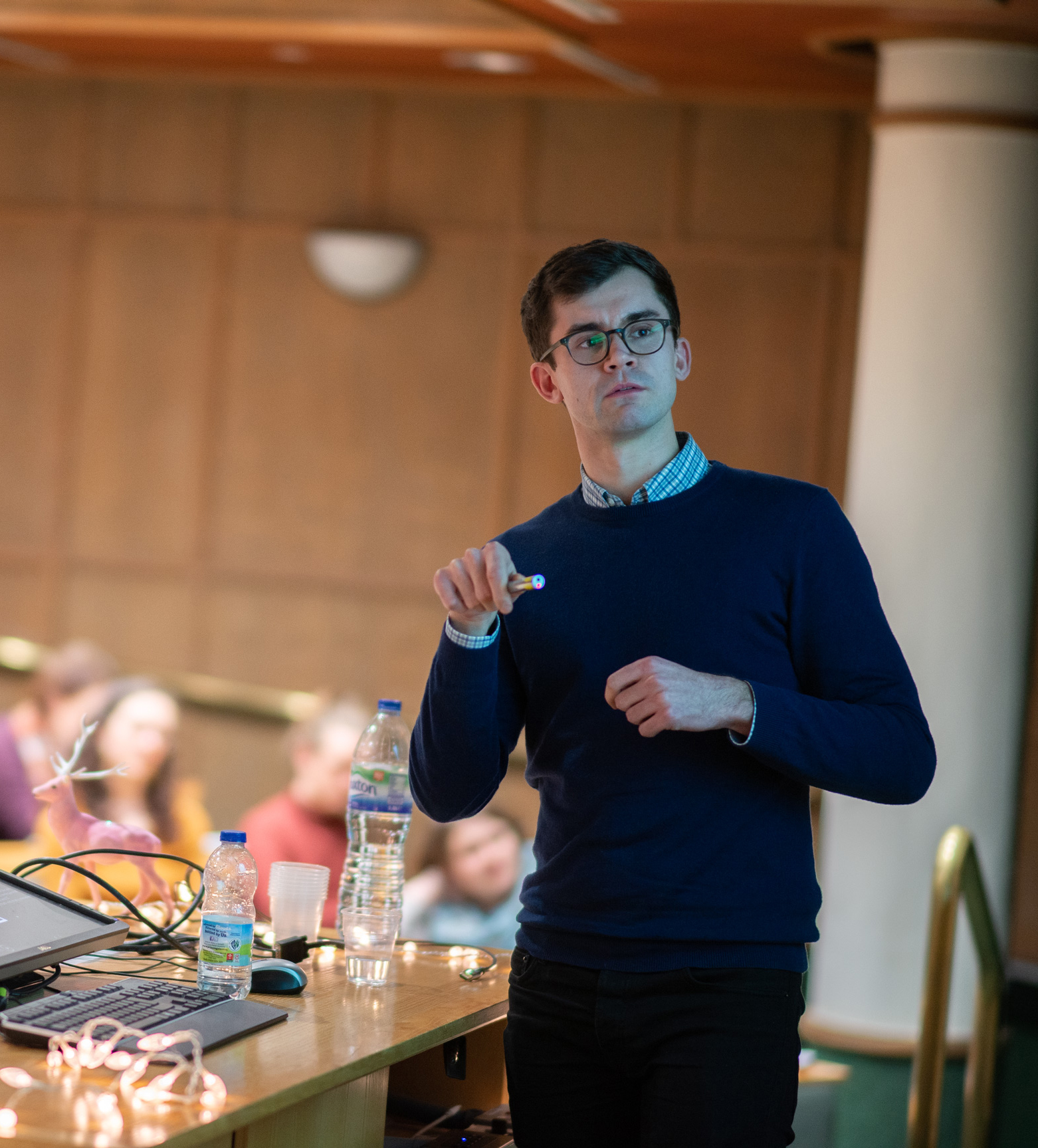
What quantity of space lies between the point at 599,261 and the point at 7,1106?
1.11 m

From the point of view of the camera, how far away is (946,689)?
443 centimetres

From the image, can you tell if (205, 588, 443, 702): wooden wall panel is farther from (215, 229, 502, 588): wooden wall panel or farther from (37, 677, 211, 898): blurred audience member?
(37, 677, 211, 898): blurred audience member

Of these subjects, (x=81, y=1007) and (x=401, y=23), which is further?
(x=401, y=23)

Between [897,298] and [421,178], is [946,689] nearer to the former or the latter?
[897,298]

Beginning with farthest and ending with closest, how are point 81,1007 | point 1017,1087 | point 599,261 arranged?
point 1017,1087, point 599,261, point 81,1007

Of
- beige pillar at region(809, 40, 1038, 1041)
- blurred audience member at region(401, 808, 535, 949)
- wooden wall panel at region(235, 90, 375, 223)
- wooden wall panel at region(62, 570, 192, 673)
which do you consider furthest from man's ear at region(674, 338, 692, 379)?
wooden wall panel at region(62, 570, 192, 673)

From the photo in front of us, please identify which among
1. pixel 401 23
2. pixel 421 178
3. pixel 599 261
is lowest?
pixel 599 261

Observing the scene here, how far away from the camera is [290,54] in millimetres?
5469

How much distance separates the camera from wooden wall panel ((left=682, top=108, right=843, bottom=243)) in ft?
17.8

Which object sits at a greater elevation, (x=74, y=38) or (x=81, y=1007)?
(x=74, y=38)

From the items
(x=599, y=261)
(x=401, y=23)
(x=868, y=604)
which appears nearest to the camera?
(x=868, y=604)

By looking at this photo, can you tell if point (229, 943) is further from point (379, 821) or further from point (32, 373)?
point (32, 373)

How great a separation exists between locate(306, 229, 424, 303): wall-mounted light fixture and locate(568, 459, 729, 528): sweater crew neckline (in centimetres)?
405

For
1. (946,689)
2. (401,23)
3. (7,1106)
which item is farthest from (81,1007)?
(401,23)
